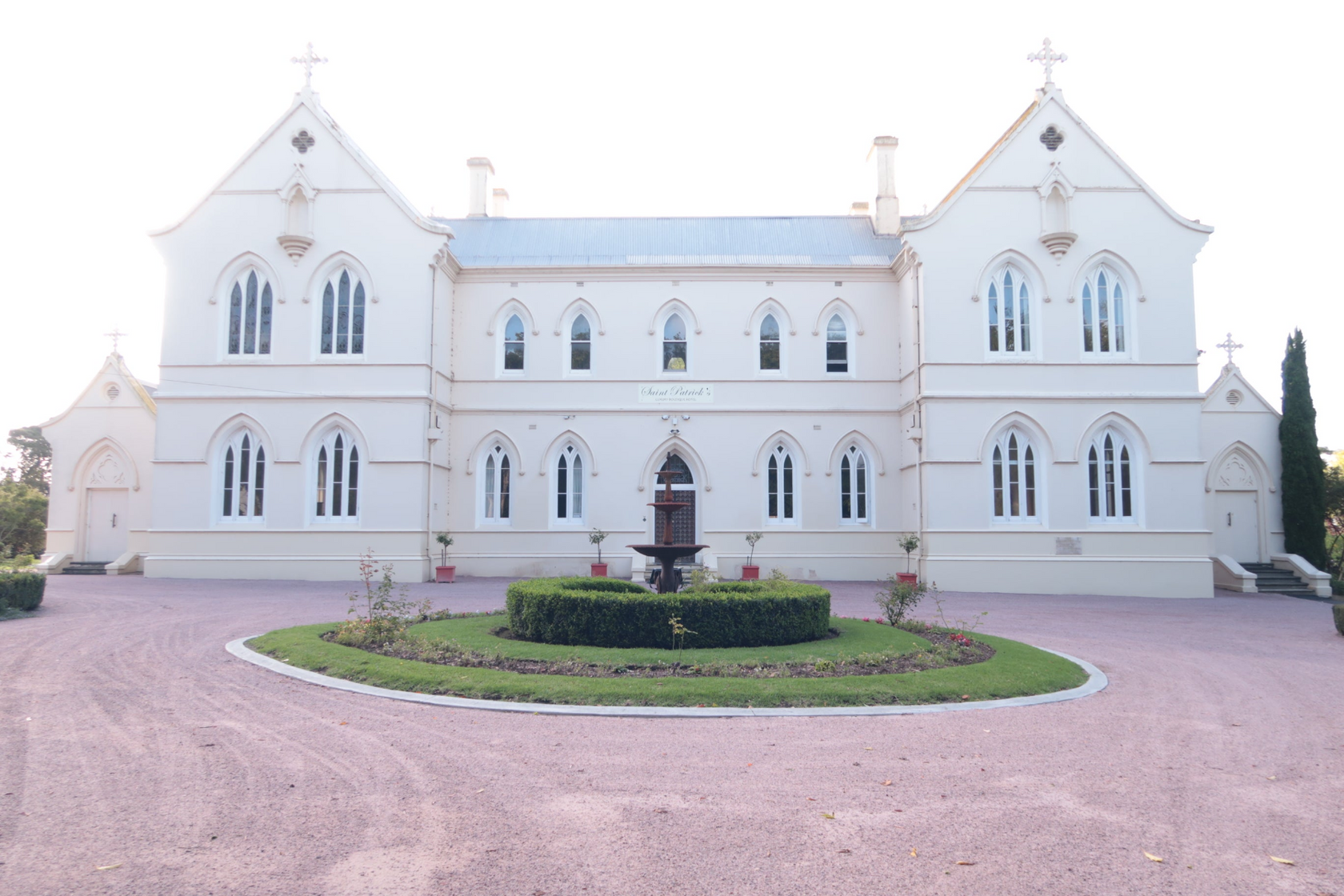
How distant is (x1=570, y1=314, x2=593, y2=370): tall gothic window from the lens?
2470cm

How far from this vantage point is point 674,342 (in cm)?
2475

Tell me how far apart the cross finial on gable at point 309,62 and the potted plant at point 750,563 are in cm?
1767

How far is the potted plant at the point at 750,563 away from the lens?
72.9 ft

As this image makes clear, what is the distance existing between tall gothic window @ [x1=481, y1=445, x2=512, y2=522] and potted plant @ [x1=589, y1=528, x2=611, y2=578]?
277 centimetres

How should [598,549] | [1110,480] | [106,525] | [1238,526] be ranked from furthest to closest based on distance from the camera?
1. [106,525]
2. [1238,526]
3. [598,549]
4. [1110,480]

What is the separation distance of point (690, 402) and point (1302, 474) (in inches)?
694

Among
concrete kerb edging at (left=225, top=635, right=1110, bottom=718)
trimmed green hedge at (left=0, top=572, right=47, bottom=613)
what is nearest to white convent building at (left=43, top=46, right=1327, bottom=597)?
trimmed green hedge at (left=0, top=572, right=47, bottom=613)

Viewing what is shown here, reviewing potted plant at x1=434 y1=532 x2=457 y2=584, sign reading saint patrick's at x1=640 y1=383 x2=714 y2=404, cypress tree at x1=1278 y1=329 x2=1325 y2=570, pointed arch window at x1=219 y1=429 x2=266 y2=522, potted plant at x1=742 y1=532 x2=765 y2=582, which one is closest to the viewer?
potted plant at x1=742 y1=532 x2=765 y2=582

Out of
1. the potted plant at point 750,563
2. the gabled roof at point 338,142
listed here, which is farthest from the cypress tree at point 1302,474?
the gabled roof at point 338,142

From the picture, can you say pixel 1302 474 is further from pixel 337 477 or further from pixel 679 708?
pixel 337 477

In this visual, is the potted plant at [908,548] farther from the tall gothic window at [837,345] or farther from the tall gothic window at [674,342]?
the tall gothic window at [674,342]

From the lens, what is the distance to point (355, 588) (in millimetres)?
20359

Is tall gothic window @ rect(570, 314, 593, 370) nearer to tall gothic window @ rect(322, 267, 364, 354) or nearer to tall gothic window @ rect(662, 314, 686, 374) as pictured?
tall gothic window @ rect(662, 314, 686, 374)

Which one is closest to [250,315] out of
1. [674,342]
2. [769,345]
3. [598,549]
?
[598,549]
